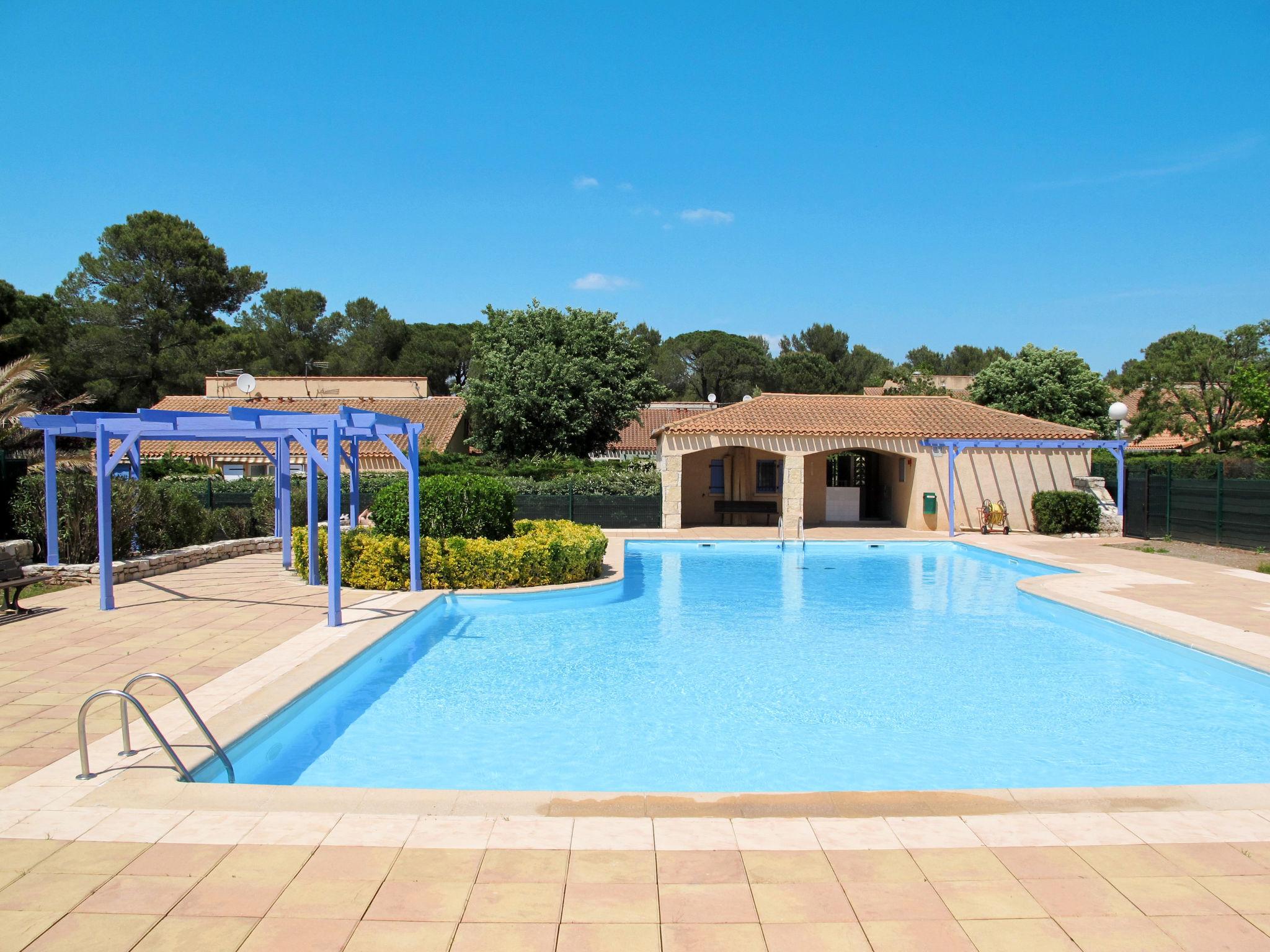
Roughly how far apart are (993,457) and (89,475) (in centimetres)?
2137

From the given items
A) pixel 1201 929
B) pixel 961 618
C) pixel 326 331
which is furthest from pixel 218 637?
pixel 326 331

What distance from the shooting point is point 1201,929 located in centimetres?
348

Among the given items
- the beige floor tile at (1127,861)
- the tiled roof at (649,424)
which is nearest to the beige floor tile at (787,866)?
the beige floor tile at (1127,861)

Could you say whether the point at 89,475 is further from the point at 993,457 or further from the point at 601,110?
the point at 993,457

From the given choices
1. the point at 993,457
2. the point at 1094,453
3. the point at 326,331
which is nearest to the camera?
the point at 993,457

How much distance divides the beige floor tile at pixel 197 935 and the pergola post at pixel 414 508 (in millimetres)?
9073

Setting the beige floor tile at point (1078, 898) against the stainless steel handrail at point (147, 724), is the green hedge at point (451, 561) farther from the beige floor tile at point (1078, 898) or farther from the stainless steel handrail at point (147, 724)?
the beige floor tile at point (1078, 898)

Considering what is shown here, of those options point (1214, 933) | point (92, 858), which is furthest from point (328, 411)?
point (1214, 933)

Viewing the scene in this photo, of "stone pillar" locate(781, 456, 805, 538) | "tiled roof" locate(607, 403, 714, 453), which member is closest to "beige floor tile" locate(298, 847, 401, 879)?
"stone pillar" locate(781, 456, 805, 538)

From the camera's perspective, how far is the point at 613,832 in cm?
443

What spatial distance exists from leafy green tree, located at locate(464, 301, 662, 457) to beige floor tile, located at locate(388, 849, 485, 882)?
25787 millimetres

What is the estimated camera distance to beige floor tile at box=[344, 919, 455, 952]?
334 centimetres

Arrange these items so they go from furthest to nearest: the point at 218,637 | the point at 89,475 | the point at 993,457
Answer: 1. the point at 993,457
2. the point at 89,475
3. the point at 218,637

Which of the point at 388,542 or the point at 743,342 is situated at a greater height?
the point at 743,342
